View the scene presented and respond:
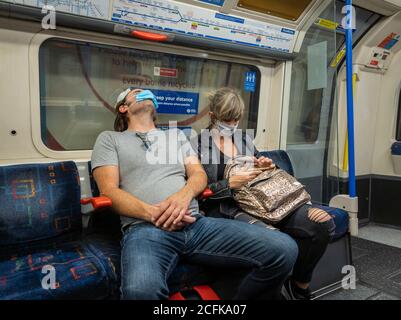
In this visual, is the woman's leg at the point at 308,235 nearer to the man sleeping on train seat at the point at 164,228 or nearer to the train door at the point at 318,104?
the man sleeping on train seat at the point at 164,228

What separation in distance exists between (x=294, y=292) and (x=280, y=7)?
238 cm

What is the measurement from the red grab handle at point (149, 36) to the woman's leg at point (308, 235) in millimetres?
1650

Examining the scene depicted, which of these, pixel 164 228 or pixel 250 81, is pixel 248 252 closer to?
pixel 164 228

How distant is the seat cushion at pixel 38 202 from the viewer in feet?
6.30

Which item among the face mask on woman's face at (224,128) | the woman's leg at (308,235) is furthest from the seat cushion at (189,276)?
the face mask on woman's face at (224,128)

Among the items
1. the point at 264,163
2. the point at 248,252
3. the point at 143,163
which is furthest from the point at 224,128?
the point at 248,252

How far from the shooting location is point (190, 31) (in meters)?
2.67

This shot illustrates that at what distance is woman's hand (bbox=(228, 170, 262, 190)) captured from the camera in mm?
2170

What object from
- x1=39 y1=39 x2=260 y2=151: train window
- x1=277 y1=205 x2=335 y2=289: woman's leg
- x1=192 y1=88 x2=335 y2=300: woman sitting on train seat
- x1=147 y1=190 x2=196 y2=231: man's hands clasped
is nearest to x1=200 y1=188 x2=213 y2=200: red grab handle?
x1=192 y1=88 x2=335 y2=300: woman sitting on train seat

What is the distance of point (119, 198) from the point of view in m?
1.88

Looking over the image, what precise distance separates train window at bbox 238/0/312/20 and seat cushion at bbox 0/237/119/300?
224 cm
